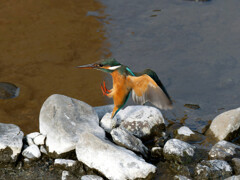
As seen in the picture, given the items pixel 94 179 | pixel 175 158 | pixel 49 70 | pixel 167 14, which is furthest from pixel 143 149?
pixel 167 14

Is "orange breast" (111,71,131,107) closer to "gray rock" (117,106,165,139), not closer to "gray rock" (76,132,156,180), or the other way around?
"gray rock" (76,132,156,180)

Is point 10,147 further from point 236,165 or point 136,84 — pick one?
point 236,165

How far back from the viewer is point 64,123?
493 cm

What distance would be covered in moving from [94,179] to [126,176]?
13.1 inches

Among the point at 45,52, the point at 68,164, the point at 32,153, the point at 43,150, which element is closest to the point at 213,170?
the point at 68,164

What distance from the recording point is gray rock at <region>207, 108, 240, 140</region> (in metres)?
5.22

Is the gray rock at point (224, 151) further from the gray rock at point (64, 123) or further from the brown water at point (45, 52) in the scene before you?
the brown water at point (45, 52)

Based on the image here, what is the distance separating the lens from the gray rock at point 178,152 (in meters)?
4.81

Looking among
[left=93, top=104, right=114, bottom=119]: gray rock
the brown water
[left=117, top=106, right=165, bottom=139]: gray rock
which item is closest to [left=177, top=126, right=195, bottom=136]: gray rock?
[left=117, top=106, right=165, bottom=139]: gray rock

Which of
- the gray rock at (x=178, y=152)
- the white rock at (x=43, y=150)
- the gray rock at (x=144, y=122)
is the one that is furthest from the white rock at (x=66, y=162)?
the gray rock at (x=178, y=152)

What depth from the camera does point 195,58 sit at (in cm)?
716

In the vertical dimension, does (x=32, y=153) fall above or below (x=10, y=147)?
below

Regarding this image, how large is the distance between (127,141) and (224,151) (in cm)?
111

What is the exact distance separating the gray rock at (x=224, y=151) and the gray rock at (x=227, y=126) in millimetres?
227
